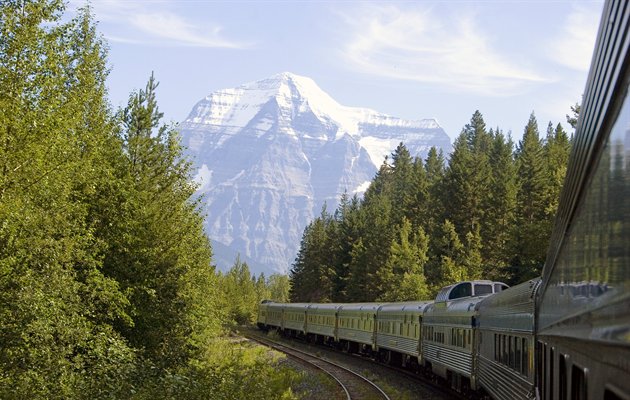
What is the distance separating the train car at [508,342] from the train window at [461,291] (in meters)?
8.95

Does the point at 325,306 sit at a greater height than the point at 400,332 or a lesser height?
greater

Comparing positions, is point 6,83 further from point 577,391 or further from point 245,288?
point 245,288

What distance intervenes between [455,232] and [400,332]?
3965cm

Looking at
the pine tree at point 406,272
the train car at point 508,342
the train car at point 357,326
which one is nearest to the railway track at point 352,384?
the train car at point 357,326

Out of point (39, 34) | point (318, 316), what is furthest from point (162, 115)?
point (318, 316)

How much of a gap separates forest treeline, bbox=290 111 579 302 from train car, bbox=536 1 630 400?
46361 mm

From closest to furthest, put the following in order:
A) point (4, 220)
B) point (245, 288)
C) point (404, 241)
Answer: point (4, 220), point (404, 241), point (245, 288)

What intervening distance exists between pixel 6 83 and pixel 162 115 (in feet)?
58.6

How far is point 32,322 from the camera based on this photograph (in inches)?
757

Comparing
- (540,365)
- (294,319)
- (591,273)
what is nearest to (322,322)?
(294,319)

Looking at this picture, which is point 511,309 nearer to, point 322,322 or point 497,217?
point 322,322

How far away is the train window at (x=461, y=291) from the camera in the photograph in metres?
31.5

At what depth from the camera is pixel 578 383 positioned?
560cm

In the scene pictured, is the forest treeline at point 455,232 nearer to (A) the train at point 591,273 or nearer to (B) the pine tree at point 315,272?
(B) the pine tree at point 315,272
